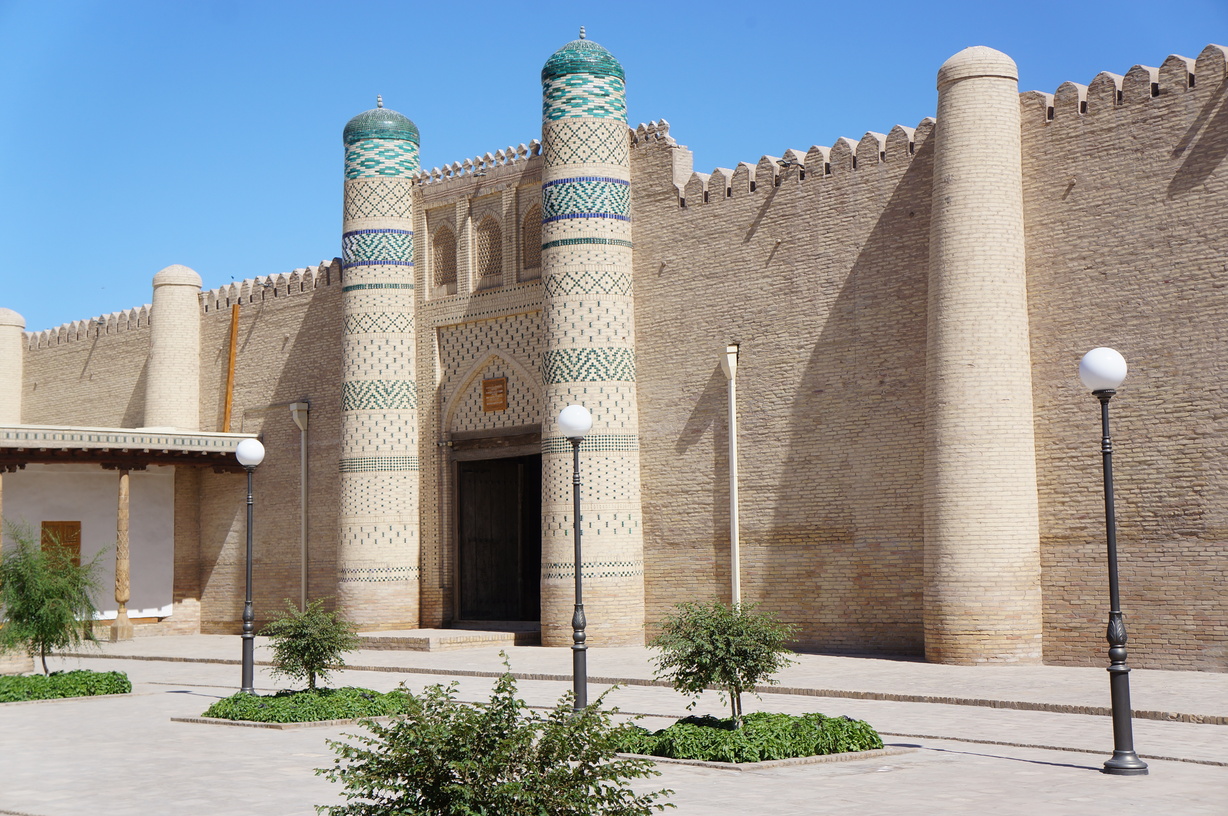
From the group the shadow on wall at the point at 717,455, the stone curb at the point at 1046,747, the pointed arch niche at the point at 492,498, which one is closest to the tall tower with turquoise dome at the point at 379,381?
the pointed arch niche at the point at 492,498

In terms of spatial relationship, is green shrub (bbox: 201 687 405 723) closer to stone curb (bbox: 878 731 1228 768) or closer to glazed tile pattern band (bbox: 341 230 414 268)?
stone curb (bbox: 878 731 1228 768)

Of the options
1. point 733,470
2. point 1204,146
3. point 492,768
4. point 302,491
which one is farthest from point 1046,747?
point 302,491

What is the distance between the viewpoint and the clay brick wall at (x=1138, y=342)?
1274cm

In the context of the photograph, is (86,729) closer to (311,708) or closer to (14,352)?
(311,708)

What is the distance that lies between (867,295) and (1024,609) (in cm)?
391

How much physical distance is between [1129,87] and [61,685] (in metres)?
11.5

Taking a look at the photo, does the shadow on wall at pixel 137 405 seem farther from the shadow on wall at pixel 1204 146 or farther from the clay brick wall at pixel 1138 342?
the shadow on wall at pixel 1204 146

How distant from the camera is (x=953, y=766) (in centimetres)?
777

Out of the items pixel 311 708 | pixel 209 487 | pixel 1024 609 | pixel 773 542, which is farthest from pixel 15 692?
pixel 209 487

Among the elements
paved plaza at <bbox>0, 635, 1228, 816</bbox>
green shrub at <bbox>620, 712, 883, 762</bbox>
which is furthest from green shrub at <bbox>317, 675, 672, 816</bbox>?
green shrub at <bbox>620, 712, 883, 762</bbox>

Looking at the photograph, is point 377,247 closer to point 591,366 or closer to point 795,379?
point 591,366

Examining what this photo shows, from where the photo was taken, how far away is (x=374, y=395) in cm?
1986

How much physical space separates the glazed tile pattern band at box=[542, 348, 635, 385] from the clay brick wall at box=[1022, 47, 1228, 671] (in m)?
5.26

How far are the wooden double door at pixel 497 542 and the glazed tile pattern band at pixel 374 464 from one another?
829 mm
